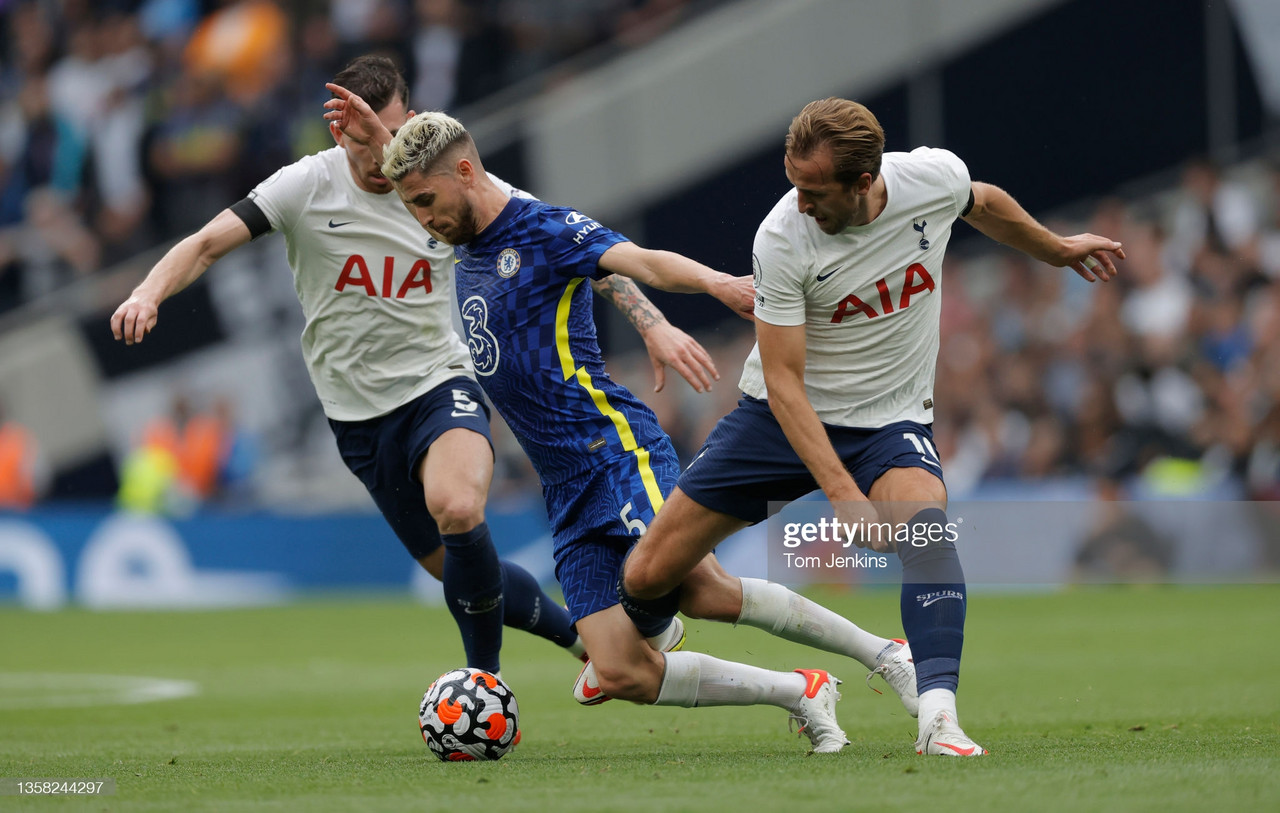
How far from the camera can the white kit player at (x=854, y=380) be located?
16.9ft

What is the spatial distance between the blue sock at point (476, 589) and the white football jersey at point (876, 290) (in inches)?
63.7

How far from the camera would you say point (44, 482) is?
61.0ft

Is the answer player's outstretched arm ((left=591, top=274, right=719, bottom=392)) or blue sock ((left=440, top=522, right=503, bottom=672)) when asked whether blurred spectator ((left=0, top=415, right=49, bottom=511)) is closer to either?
blue sock ((left=440, top=522, right=503, bottom=672))

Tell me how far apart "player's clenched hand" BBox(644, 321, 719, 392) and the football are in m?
1.32

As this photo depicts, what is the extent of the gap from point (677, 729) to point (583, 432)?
1.54 m

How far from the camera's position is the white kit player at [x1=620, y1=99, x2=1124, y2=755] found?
16.9 ft

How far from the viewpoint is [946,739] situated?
5.04 meters

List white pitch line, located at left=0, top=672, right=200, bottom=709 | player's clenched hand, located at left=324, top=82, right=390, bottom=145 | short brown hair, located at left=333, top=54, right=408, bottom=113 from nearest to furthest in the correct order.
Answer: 1. player's clenched hand, located at left=324, top=82, right=390, bottom=145
2. short brown hair, located at left=333, top=54, right=408, bottom=113
3. white pitch line, located at left=0, top=672, right=200, bottom=709

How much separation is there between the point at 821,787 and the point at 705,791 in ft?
1.08

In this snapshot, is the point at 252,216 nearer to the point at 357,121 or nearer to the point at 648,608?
the point at 357,121

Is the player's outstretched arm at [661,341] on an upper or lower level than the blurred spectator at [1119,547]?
upper

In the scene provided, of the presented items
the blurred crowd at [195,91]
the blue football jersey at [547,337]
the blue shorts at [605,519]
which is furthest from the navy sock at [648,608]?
the blurred crowd at [195,91]

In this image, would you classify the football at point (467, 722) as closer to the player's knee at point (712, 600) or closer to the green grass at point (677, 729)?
the green grass at point (677, 729)

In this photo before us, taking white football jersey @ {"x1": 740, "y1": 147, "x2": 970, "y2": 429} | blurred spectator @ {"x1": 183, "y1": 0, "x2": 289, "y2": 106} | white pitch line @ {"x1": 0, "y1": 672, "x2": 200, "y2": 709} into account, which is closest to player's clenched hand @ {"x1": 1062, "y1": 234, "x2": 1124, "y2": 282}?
white football jersey @ {"x1": 740, "y1": 147, "x2": 970, "y2": 429}
